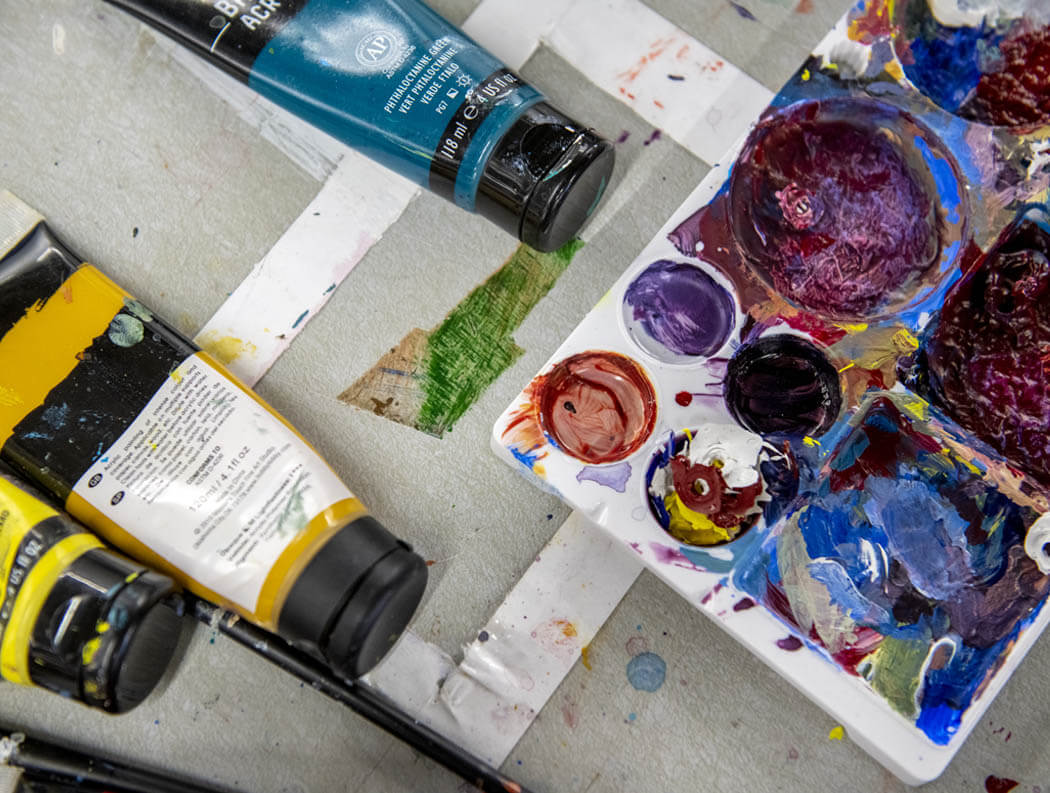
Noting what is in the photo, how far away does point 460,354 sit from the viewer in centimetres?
76

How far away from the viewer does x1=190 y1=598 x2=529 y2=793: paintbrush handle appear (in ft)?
2.25

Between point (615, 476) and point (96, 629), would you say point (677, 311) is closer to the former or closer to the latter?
point (615, 476)

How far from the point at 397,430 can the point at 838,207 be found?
402 mm

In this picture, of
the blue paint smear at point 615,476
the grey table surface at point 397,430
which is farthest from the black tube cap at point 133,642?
the blue paint smear at point 615,476

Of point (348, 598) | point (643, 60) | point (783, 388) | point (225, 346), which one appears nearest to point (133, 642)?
point (348, 598)

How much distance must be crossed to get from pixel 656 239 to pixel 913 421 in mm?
239

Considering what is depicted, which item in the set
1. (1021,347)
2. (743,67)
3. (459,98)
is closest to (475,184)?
(459,98)

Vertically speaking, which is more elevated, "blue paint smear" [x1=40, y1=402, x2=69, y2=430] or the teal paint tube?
the teal paint tube

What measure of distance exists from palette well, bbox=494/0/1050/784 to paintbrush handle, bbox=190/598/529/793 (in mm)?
232

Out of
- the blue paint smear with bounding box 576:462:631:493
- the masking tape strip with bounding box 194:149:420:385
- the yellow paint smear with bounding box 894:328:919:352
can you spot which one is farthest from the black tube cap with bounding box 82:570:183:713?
the yellow paint smear with bounding box 894:328:919:352

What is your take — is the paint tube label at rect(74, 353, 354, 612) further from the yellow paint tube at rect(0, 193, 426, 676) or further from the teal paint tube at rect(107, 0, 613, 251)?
the teal paint tube at rect(107, 0, 613, 251)

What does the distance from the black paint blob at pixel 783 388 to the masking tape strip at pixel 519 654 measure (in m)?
0.17

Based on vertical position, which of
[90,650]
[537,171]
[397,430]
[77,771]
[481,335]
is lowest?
[77,771]

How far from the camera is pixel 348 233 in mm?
773
